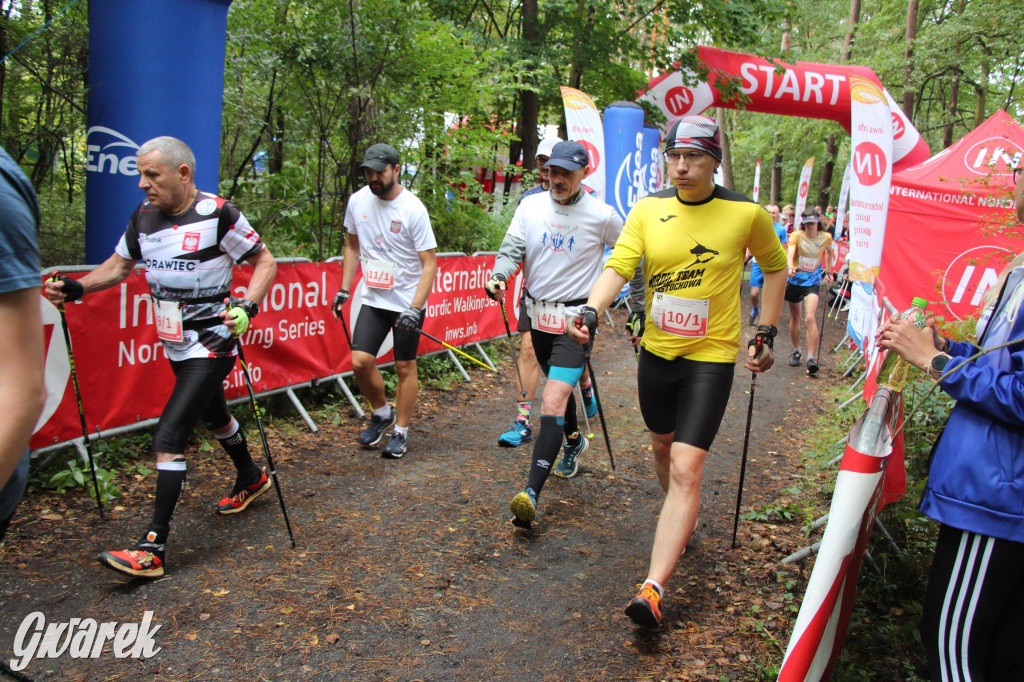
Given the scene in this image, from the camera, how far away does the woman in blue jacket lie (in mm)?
2072

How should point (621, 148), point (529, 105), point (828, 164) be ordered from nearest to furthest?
point (621, 148), point (529, 105), point (828, 164)

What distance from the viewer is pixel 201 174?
17.8 ft

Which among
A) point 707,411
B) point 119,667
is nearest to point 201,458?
point 119,667

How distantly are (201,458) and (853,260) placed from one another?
554 cm

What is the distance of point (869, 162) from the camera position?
6.26 metres

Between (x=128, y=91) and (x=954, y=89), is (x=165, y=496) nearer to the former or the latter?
(x=128, y=91)

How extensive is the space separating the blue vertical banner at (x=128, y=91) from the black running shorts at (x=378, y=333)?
181 cm

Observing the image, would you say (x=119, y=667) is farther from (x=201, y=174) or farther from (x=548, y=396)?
(x=201, y=174)

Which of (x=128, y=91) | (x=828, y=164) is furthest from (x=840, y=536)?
(x=828, y=164)

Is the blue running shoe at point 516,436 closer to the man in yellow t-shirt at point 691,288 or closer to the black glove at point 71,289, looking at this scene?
the man in yellow t-shirt at point 691,288

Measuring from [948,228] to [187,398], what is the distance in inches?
350

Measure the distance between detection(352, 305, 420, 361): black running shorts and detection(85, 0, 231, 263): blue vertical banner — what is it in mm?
1811

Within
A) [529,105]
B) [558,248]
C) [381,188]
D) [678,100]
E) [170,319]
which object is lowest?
[170,319]

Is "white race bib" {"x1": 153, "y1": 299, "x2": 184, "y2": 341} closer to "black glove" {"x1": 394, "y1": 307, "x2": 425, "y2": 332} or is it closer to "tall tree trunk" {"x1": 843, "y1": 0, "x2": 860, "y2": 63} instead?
"black glove" {"x1": 394, "y1": 307, "x2": 425, "y2": 332}
